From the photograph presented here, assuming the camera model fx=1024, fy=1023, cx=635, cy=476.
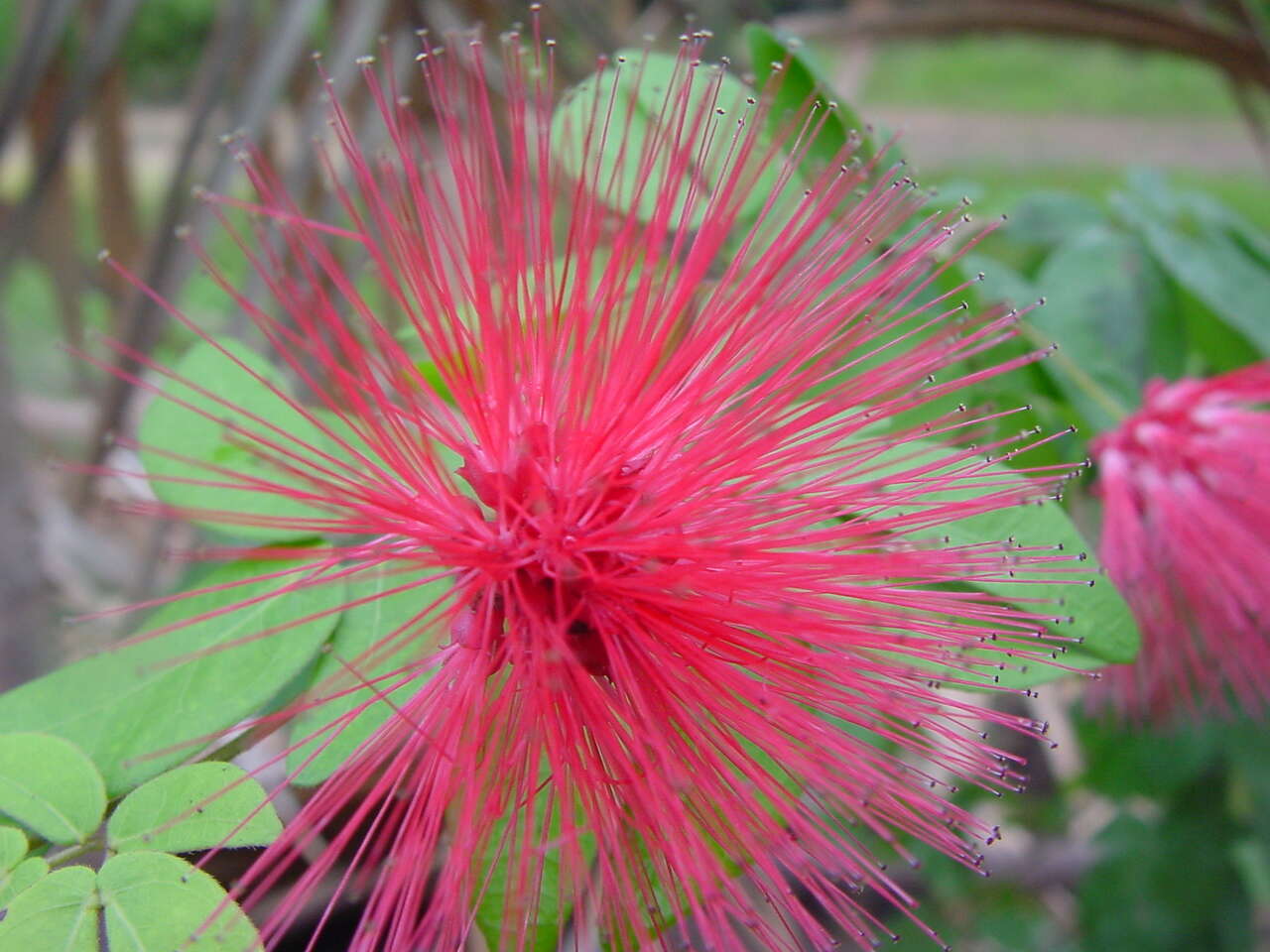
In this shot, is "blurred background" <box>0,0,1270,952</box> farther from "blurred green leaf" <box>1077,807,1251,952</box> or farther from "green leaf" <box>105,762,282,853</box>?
"green leaf" <box>105,762,282,853</box>

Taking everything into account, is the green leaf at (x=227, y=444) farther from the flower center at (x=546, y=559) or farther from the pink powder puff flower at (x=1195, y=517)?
the pink powder puff flower at (x=1195, y=517)

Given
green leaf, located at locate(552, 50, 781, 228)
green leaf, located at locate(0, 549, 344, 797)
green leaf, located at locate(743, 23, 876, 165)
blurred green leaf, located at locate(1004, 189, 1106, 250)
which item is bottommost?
green leaf, located at locate(0, 549, 344, 797)

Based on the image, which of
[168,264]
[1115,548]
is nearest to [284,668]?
[1115,548]

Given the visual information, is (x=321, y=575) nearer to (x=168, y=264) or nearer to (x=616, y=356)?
(x=616, y=356)

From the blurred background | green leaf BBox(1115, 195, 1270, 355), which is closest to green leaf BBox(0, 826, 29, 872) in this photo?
the blurred background

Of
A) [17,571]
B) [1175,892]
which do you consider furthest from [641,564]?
[1175,892]

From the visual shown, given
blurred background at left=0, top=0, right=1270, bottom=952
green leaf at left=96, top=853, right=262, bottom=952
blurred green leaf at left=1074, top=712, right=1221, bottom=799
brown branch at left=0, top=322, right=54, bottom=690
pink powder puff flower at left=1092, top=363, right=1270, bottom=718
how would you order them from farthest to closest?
blurred green leaf at left=1074, top=712, right=1221, bottom=799, brown branch at left=0, top=322, right=54, bottom=690, blurred background at left=0, top=0, right=1270, bottom=952, pink powder puff flower at left=1092, top=363, right=1270, bottom=718, green leaf at left=96, top=853, right=262, bottom=952

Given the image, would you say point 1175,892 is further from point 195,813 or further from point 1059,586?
point 195,813
